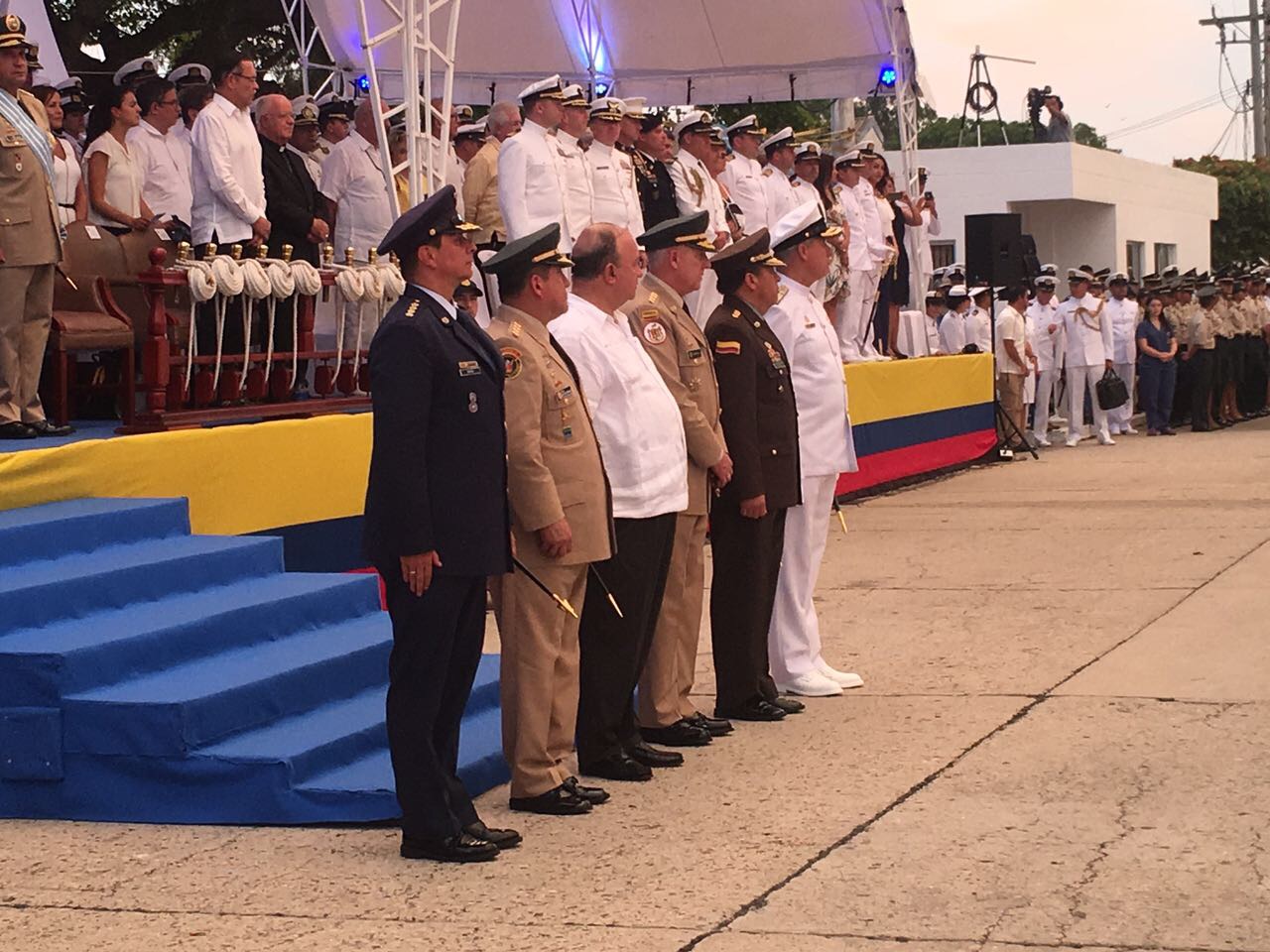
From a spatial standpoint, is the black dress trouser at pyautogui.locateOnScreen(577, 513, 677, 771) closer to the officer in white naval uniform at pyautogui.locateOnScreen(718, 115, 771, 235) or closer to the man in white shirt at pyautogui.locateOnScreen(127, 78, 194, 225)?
the man in white shirt at pyautogui.locateOnScreen(127, 78, 194, 225)

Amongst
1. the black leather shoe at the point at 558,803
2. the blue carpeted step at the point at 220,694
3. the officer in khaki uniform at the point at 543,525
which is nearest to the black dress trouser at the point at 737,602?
the blue carpeted step at the point at 220,694

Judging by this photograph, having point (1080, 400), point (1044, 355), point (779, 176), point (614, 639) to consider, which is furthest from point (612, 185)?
point (1080, 400)

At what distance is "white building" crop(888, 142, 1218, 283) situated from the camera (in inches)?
1357

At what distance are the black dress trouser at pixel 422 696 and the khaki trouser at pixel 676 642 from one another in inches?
62.4

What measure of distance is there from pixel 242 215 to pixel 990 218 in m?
12.0

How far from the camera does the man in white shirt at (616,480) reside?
6.53 m

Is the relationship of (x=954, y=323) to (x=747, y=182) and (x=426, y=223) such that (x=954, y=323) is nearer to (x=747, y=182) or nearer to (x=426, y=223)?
(x=747, y=182)

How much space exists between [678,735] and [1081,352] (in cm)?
1706

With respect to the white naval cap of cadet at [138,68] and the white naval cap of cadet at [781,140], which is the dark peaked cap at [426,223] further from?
the white naval cap of cadet at [781,140]

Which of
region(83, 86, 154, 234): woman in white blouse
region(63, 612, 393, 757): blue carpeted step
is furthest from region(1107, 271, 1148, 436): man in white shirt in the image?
region(63, 612, 393, 757): blue carpeted step

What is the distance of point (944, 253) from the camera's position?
36.1 m

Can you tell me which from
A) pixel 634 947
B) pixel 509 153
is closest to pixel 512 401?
pixel 634 947

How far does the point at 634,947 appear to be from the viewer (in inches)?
181

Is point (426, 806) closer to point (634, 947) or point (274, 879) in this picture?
point (274, 879)
